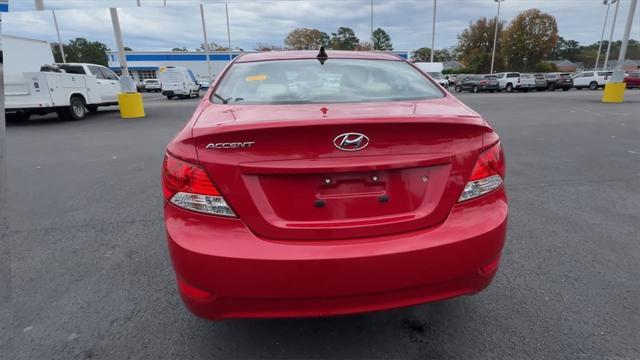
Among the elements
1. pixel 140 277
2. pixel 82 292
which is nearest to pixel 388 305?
pixel 140 277

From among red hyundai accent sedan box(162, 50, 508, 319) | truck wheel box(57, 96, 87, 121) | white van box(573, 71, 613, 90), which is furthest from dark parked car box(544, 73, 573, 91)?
red hyundai accent sedan box(162, 50, 508, 319)

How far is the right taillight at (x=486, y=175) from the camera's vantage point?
6.05 feet

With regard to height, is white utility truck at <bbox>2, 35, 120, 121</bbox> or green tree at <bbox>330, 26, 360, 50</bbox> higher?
green tree at <bbox>330, 26, 360, 50</bbox>

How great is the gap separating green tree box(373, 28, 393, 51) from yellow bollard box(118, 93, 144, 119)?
91931mm

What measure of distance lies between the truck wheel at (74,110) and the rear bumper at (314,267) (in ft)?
43.3

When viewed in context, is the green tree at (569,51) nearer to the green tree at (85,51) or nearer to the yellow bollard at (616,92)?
the yellow bollard at (616,92)

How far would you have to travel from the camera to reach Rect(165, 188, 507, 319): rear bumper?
164cm

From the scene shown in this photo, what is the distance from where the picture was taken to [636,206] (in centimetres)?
412

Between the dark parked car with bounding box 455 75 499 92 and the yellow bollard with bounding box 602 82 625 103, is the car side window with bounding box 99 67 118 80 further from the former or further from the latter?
the dark parked car with bounding box 455 75 499 92

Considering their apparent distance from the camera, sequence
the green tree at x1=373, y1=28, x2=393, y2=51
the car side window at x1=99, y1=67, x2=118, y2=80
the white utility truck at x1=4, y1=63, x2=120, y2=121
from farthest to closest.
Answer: the green tree at x1=373, y1=28, x2=393, y2=51 < the car side window at x1=99, y1=67, x2=118, y2=80 < the white utility truck at x1=4, y1=63, x2=120, y2=121

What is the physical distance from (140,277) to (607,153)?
7322 mm

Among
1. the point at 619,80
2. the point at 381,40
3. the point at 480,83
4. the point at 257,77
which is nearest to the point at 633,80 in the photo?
the point at 480,83

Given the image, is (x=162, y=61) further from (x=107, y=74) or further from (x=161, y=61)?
(x=107, y=74)

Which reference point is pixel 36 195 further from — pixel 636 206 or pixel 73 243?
pixel 636 206
